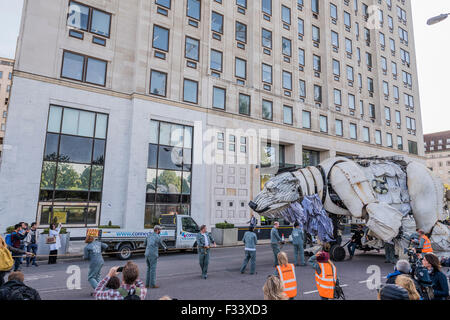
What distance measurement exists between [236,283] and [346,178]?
19.5ft

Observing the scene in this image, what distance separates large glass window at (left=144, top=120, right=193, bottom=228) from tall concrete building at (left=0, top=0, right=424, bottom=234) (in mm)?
86

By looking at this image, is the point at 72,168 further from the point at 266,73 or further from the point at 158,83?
the point at 266,73

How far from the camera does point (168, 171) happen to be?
2248 centimetres

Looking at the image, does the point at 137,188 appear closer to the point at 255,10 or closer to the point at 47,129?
the point at 47,129

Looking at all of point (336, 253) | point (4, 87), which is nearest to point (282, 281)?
point (336, 253)

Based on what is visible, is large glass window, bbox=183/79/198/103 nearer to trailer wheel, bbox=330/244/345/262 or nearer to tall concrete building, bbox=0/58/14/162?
trailer wheel, bbox=330/244/345/262

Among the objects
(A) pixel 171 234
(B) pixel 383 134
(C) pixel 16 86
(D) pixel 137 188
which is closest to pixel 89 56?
(C) pixel 16 86

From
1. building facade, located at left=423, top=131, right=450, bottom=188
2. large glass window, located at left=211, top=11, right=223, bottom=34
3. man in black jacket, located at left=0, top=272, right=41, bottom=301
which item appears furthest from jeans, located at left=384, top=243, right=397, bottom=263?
building facade, located at left=423, top=131, right=450, bottom=188

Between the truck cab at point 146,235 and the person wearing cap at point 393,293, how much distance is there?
1200cm

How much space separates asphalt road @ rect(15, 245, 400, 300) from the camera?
7777 mm

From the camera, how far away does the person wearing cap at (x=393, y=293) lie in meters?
3.58

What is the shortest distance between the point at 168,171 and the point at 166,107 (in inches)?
200

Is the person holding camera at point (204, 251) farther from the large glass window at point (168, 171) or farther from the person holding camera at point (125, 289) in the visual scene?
the large glass window at point (168, 171)

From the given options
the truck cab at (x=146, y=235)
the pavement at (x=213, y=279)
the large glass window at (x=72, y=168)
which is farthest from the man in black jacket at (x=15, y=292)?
the large glass window at (x=72, y=168)
